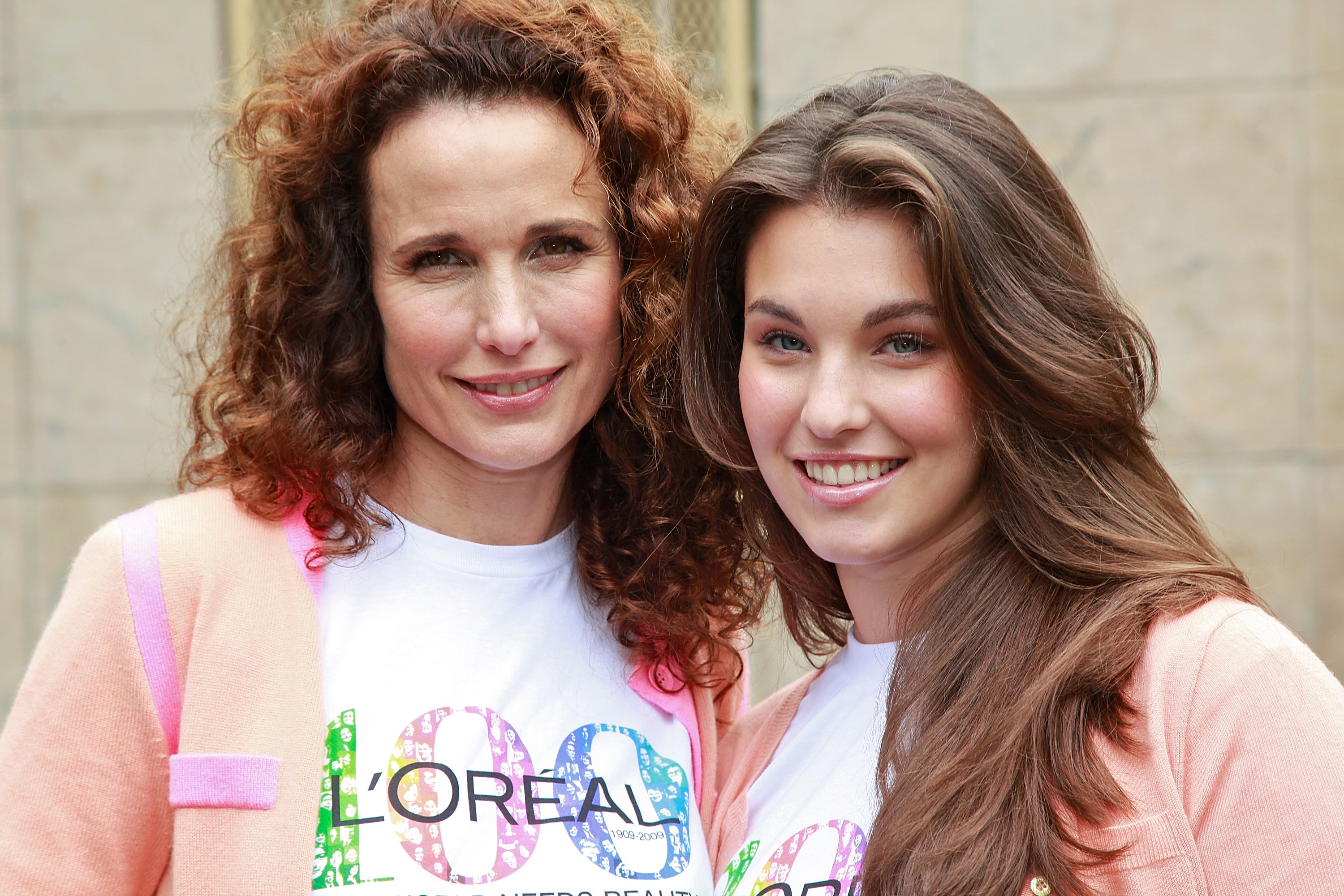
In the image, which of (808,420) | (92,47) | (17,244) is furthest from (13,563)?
(808,420)

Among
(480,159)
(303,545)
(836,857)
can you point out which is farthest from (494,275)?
(836,857)

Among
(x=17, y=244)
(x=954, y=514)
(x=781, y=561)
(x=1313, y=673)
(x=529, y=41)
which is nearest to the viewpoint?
(x=1313, y=673)

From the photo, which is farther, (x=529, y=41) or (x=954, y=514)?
(x=529, y=41)

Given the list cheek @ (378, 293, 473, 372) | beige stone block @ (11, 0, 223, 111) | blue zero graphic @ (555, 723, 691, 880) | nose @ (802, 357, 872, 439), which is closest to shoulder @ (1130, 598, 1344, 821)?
nose @ (802, 357, 872, 439)

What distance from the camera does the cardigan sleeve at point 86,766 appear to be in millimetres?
1876

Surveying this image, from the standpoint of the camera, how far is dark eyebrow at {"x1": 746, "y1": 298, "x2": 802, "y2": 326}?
6.37ft

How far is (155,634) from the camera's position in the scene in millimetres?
1916

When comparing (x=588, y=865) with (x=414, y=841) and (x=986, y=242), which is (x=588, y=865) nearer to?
(x=414, y=841)

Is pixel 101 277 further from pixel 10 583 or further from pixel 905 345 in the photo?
pixel 905 345

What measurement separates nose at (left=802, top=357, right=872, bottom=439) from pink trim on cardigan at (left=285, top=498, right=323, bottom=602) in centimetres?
83

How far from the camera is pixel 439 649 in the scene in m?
2.13

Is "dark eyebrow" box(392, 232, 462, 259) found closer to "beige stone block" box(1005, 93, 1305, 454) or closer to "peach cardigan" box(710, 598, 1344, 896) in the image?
"peach cardigan" box(710, 598, 1344, 896)

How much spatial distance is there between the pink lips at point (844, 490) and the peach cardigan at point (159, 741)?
798mm

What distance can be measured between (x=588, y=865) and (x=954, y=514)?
0.78m
